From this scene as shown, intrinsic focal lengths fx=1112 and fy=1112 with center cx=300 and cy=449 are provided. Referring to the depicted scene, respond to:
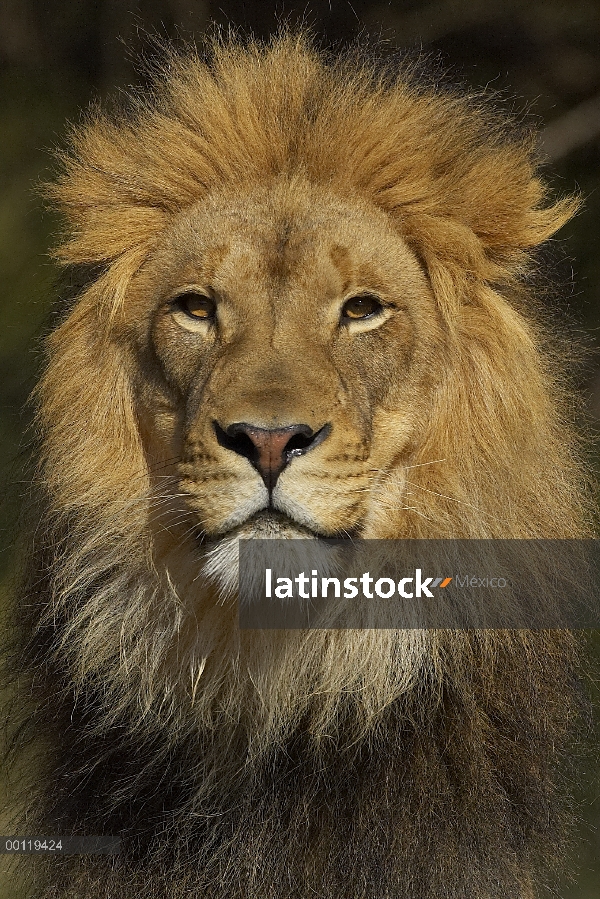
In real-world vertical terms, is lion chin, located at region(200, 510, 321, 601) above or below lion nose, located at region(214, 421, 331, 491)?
below

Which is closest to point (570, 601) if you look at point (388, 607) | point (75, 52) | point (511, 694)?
point (511, 694)

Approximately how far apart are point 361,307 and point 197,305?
34 centimetres

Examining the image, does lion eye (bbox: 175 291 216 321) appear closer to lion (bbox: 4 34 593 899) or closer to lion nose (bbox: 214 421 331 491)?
lion (bbox: 4 34 593 899)

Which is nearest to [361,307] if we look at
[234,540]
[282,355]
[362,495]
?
[282,355]

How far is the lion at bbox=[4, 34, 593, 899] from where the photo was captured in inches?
90.7

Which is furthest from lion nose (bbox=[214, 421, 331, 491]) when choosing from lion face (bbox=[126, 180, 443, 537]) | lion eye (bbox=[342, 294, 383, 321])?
lion eye (bbox=[342, 294, 383, 321])

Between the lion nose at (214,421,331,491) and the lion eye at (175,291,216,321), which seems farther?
the lion eye at (175,291,216,321)

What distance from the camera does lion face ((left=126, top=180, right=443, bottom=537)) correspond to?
2.01 meters

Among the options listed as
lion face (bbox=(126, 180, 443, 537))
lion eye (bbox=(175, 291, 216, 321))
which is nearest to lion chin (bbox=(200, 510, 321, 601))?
lion face (bbox=(126, 180, 443, 537))

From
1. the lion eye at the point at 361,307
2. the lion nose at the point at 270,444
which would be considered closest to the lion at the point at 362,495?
the lion eye at the point at 361,307

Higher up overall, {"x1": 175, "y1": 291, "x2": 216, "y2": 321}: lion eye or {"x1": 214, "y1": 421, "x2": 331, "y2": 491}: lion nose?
{"x1": 175, "y1": 291, "x2": 216, "y2": 321}: lion eye

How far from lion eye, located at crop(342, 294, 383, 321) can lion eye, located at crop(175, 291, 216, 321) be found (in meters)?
0.28

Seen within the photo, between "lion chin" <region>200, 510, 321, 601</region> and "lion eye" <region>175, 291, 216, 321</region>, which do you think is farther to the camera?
"lion eye" <region>175, 291, 216, 321</region>

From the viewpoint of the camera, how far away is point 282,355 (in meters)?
2.14
